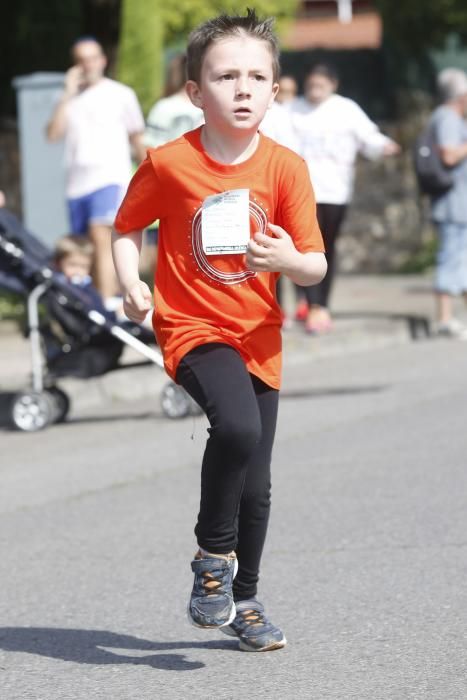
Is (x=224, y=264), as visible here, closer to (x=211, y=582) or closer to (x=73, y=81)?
(x=211, y=582)

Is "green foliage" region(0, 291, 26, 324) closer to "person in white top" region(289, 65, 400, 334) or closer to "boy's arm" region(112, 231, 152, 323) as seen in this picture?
"person in white top" region(289, 65, 400, 334)

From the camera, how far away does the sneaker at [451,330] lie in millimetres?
12852

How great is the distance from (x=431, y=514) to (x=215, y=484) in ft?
6.99

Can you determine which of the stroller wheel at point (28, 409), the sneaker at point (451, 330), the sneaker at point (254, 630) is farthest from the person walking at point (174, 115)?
the sneaker at point (254, 630)

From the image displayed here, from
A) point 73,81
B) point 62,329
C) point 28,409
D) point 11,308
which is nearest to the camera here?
point 28,409

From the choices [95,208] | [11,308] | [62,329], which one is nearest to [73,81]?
[95,208]

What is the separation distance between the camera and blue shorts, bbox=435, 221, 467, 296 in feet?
42.5

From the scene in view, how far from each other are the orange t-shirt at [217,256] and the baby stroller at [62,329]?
176 inches

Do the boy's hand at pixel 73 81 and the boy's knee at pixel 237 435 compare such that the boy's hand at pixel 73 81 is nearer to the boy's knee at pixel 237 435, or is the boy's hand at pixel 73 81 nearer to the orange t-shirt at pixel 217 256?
the orange t-shirt at pixel 217 256

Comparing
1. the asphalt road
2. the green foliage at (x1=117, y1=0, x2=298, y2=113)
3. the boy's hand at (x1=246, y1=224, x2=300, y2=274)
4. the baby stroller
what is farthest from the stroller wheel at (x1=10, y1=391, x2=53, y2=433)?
the green foliage at (x1=117, y1=0, x2=298, y2=113)

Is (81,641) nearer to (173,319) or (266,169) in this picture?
(173,319)

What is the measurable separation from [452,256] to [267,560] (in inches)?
301

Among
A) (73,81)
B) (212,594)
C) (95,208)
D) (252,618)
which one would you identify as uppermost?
(73,81)

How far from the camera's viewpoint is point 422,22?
18156 millimetres
